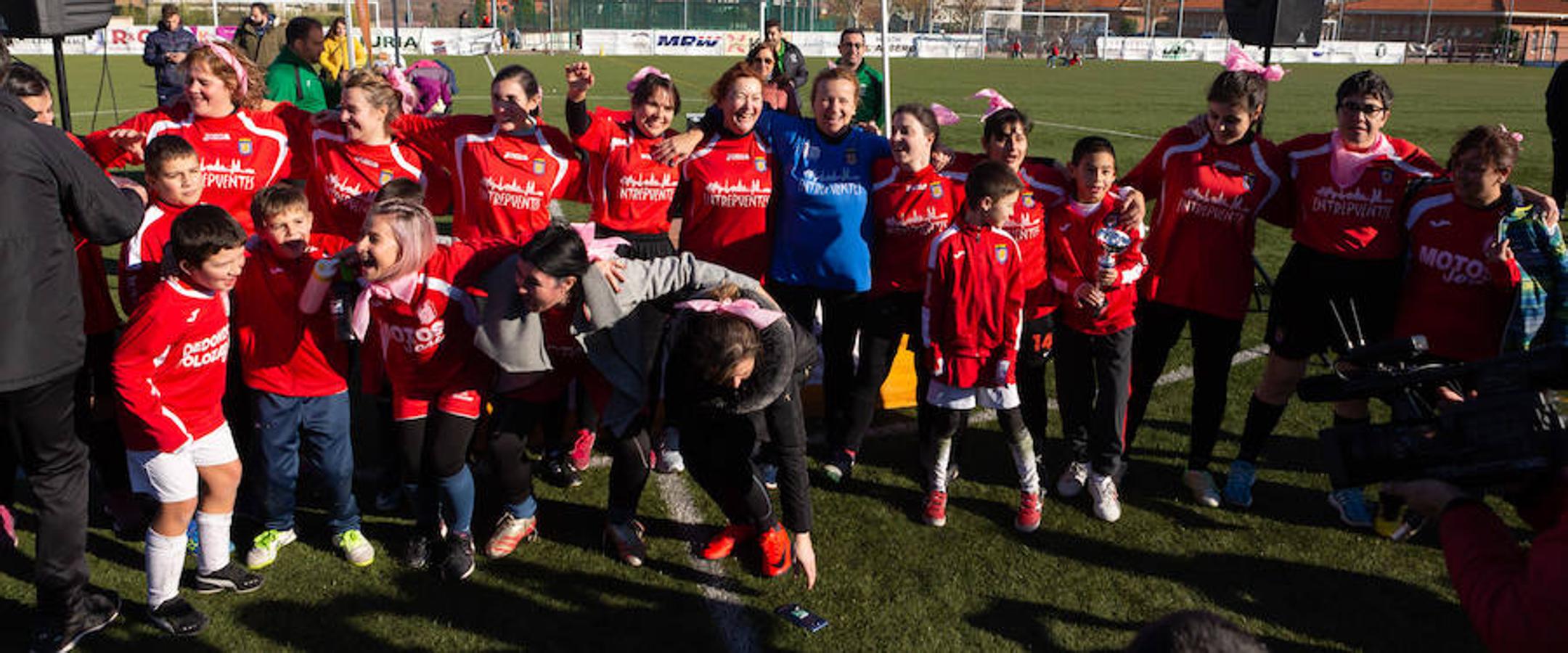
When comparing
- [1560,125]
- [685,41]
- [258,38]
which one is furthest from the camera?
[685,41]

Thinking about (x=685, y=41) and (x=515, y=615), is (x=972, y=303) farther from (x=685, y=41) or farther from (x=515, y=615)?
(x=685, y=41)

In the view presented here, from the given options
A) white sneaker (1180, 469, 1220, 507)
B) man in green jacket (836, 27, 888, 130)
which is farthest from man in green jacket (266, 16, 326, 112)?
white sneaker (1180, 469, 1220, 507)

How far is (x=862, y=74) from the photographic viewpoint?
430 inches

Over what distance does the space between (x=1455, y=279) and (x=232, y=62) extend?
5.52m

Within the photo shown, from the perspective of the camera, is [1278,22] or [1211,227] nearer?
[1211,227]

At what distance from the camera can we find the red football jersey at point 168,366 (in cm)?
361

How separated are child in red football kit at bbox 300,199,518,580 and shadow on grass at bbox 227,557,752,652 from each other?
20cm

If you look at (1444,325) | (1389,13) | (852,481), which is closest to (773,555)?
(852,481)

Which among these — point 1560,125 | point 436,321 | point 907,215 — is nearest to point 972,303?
point 907,215

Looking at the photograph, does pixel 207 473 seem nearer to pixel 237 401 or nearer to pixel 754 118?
pixel 237 401

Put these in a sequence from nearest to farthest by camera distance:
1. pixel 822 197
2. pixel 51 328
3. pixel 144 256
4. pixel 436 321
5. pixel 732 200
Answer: pixel 51 328 < pixel 436 321 < pixel 144 256 < pixel 822 197 < pixel 732 200

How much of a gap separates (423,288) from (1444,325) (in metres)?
4.06

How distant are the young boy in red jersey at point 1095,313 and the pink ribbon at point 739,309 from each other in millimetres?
1623

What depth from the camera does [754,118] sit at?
5062 mm
